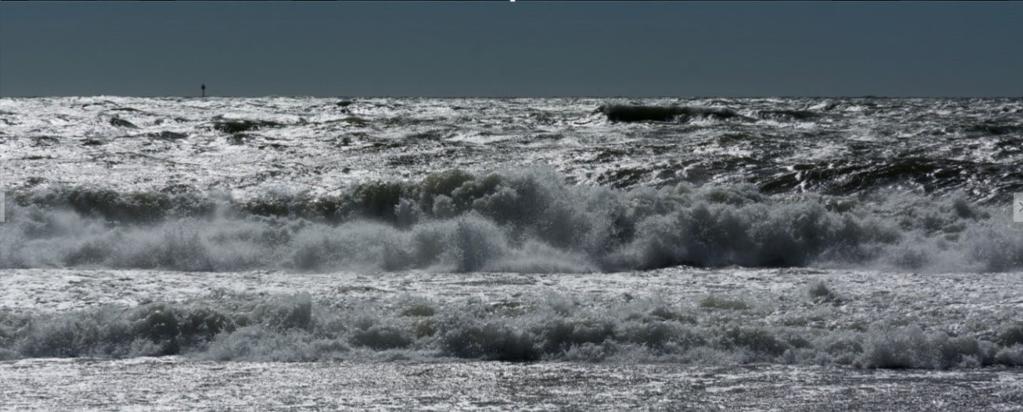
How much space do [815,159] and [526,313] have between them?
35.3 feet

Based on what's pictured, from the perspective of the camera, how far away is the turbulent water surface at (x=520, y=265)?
269 inches

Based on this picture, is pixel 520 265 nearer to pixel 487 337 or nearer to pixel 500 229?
pixel 500 229

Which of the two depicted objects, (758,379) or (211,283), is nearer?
(758,379)

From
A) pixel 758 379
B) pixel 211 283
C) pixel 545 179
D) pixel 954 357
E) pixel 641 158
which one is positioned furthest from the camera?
pixel 641 158

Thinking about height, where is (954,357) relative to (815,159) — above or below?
below

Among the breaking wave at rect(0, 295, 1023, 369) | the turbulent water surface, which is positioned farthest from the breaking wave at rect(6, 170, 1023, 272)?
the breaking wave at rect(0, 295, 1023, 369)

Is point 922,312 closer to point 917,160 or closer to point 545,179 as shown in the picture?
point 545,179

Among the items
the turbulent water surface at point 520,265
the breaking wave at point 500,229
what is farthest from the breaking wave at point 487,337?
the breaking wave at point 500,229

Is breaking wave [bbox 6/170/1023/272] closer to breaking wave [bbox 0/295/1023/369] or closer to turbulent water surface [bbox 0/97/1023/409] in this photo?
turbulent water surface [bbox 0/97/1023/409]

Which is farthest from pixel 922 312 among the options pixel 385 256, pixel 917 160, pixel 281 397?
pixel 917 160

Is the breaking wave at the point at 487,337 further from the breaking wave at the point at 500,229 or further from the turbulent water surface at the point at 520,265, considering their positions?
the breaking wave at the point at 500,229

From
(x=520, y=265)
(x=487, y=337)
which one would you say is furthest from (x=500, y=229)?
(x=487, y=337)

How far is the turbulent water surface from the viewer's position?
683 centimetres

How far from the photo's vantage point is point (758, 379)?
663 cm
